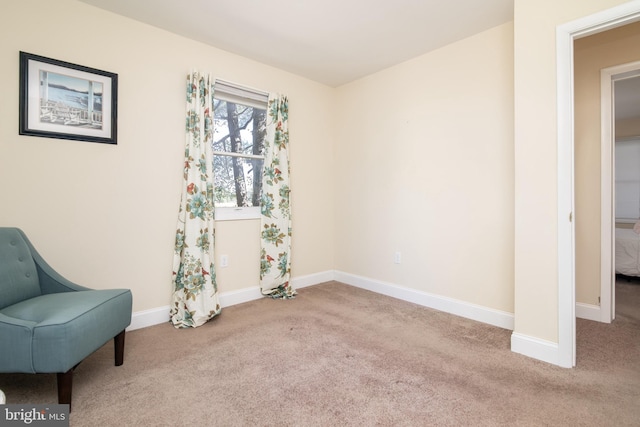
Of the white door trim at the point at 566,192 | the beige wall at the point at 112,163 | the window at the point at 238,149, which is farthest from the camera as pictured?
the window at the point at 238,149

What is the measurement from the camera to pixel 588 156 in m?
2.64

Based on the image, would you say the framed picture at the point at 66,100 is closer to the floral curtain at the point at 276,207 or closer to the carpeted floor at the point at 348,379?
the floral curtain at the point at 276,207

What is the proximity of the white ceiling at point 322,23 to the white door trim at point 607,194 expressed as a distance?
107 centimetres

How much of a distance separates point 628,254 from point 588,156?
2015 millimetres

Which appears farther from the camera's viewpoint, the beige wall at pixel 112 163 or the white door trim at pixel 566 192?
the beige wall at pixel 112 163

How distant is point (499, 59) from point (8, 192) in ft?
12.0

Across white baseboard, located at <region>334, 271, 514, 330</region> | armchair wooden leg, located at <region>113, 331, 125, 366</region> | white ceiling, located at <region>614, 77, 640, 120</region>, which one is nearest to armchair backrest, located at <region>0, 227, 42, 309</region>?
armchair wooden leg, located at <region>113, 331, 125, 366</region>

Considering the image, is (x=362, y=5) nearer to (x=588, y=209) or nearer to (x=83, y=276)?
(x=588, y=209)

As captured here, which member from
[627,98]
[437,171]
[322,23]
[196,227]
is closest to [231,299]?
[196,227]

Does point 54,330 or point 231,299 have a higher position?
point 54,330

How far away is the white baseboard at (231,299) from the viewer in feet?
8.14

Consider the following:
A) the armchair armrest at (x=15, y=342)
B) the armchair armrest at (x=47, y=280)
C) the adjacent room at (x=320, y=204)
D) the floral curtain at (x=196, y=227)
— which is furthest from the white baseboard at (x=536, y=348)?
the armchair armrest at (x=47, y=280)

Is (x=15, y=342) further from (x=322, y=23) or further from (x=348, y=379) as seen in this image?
(x=322, y=23)

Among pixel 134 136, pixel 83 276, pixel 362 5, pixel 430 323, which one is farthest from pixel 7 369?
pixel 362 5
